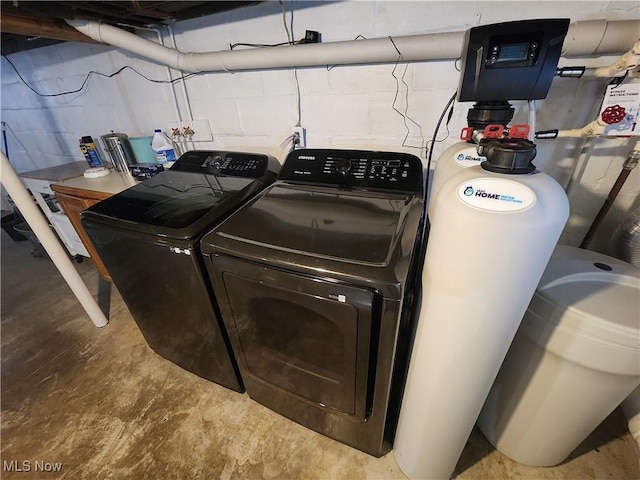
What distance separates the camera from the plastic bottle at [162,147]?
5.96ft

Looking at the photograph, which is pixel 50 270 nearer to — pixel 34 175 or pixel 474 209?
pixel 34 175

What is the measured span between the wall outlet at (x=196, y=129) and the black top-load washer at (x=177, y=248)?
435mm

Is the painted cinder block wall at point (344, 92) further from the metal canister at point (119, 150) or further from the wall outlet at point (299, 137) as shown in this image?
the metal canister at point (119, 150)

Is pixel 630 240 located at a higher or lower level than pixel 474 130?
lower

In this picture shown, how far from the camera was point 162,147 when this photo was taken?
1825mm

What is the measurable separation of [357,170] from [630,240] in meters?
1.03

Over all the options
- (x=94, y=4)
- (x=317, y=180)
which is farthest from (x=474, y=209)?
(x=94, y=4)

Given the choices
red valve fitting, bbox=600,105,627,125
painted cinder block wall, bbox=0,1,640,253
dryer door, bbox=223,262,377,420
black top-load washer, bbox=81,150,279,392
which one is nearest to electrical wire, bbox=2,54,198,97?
painted cinder block wall, bbox=0,1,640,253

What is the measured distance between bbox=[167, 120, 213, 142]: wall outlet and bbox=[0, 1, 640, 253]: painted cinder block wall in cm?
4

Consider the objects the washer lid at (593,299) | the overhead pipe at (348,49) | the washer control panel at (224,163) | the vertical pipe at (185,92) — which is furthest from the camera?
the vertical pipe at (185,92)

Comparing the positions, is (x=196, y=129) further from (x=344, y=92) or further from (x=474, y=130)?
(x=474, y=130)

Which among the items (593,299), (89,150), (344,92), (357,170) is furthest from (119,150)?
(593,299)

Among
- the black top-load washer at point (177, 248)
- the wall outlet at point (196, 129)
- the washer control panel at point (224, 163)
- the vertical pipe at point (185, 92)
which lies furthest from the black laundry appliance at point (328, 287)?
the vertical pipe at point (185, 92)

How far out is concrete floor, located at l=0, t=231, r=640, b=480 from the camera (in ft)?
3.51
